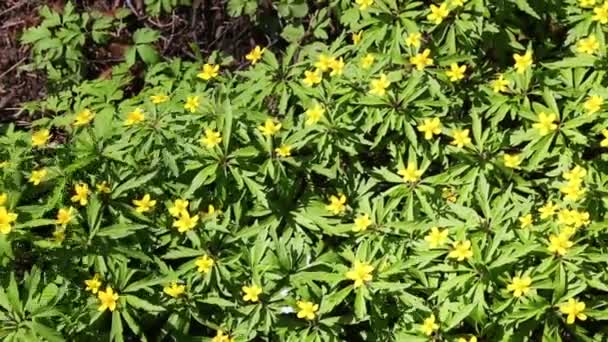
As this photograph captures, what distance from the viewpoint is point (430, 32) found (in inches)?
134

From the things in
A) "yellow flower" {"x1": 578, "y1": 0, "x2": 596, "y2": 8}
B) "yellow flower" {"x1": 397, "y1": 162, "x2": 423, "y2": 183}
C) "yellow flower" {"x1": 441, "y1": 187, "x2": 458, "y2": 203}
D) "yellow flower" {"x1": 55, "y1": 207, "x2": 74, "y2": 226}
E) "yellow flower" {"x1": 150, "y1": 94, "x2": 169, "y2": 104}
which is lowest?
"yellow flower" {"x1": 441, "y1": 187, "x2": 458, "y2": 203}

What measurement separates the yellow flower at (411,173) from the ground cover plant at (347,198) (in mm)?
10

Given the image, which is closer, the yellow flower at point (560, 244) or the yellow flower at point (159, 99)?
the yellow flower at point (560, 244)

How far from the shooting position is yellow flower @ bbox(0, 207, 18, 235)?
2.79 m

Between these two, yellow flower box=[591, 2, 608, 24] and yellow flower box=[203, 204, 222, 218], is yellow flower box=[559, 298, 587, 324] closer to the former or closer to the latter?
yellow flower box=[591, 2, 608, 24]

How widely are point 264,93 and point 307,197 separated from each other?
0.45 m

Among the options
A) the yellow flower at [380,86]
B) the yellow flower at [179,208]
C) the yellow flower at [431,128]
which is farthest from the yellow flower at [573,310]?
the yellow flower at [179,208]

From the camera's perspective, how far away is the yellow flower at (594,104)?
3047 millimetres

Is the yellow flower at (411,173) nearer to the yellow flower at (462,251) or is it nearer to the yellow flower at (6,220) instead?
the yellow flower at (462,251)

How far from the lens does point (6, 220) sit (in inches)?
110

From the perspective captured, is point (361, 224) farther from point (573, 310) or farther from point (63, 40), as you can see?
point (63, 40)

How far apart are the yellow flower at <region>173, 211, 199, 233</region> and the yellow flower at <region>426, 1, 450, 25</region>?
117cm

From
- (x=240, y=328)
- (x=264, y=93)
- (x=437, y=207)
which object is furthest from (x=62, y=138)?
(x=437, y=207)

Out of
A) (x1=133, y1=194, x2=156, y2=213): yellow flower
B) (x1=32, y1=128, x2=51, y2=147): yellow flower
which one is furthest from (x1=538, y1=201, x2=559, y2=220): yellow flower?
(x1=32, y1=128, x2=51, y2=147): yellow flower
